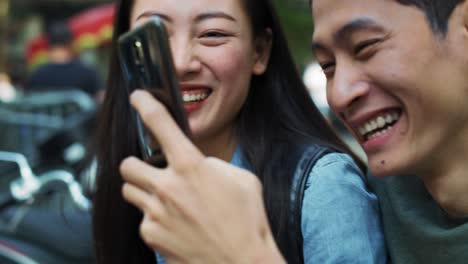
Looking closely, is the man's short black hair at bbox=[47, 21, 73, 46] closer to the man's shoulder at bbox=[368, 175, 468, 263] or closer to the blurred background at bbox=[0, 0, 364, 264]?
the blurred background at bbox=[0, 0, 364, 264]

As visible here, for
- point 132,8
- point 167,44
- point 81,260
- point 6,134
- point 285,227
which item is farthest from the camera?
point 6,134

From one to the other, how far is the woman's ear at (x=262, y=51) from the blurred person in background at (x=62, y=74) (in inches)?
168

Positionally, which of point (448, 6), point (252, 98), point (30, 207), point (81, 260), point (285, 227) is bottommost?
point (81, 260)

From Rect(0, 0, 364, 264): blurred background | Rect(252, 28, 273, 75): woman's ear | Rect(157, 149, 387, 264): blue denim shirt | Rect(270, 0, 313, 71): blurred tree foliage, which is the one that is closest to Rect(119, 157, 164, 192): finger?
Rect(157, 149, 387, 264): blue denim shirt

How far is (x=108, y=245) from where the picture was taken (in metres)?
2.26

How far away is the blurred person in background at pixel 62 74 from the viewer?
20.9ft

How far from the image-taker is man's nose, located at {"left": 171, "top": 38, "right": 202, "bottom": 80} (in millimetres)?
1905

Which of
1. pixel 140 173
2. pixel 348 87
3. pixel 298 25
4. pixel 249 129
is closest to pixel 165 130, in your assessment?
pixel 140 173

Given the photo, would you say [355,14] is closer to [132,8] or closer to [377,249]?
[377,249]

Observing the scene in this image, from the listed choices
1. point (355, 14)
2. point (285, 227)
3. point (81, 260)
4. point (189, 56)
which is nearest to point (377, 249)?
point (285, 227)

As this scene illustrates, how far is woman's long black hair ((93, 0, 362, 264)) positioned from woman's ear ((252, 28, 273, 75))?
0.02 meters

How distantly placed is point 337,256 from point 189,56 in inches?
27.9

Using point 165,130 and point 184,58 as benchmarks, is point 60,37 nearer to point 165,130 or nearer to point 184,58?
point 184,58

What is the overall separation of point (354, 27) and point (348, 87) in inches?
5.1
